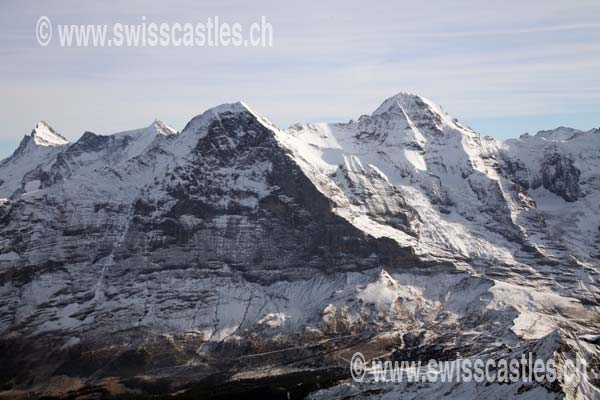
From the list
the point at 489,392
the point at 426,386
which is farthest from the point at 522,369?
the point at 426,386

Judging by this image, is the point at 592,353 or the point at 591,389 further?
the point at 592,353

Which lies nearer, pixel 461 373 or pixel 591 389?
pixel 591 389

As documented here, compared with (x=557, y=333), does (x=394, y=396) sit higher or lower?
lower

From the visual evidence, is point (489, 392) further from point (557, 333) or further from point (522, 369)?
point (557, 333)

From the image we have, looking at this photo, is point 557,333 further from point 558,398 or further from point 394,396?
point 394,396

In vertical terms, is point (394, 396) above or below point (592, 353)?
below

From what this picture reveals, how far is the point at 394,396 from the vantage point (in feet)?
650

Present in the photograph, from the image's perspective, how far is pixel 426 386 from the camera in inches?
7761

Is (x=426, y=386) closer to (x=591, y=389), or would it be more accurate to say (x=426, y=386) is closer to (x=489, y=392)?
(x=489, y=392)

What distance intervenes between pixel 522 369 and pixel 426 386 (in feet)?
81.0

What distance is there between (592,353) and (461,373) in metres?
29.7

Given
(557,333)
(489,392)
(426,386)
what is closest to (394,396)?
(426,386)

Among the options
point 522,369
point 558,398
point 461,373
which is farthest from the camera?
point 461,373

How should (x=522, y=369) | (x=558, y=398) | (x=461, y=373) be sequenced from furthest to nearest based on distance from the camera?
(x=461, y=373) → (x=522, y=369) → (x=558, y=398)
